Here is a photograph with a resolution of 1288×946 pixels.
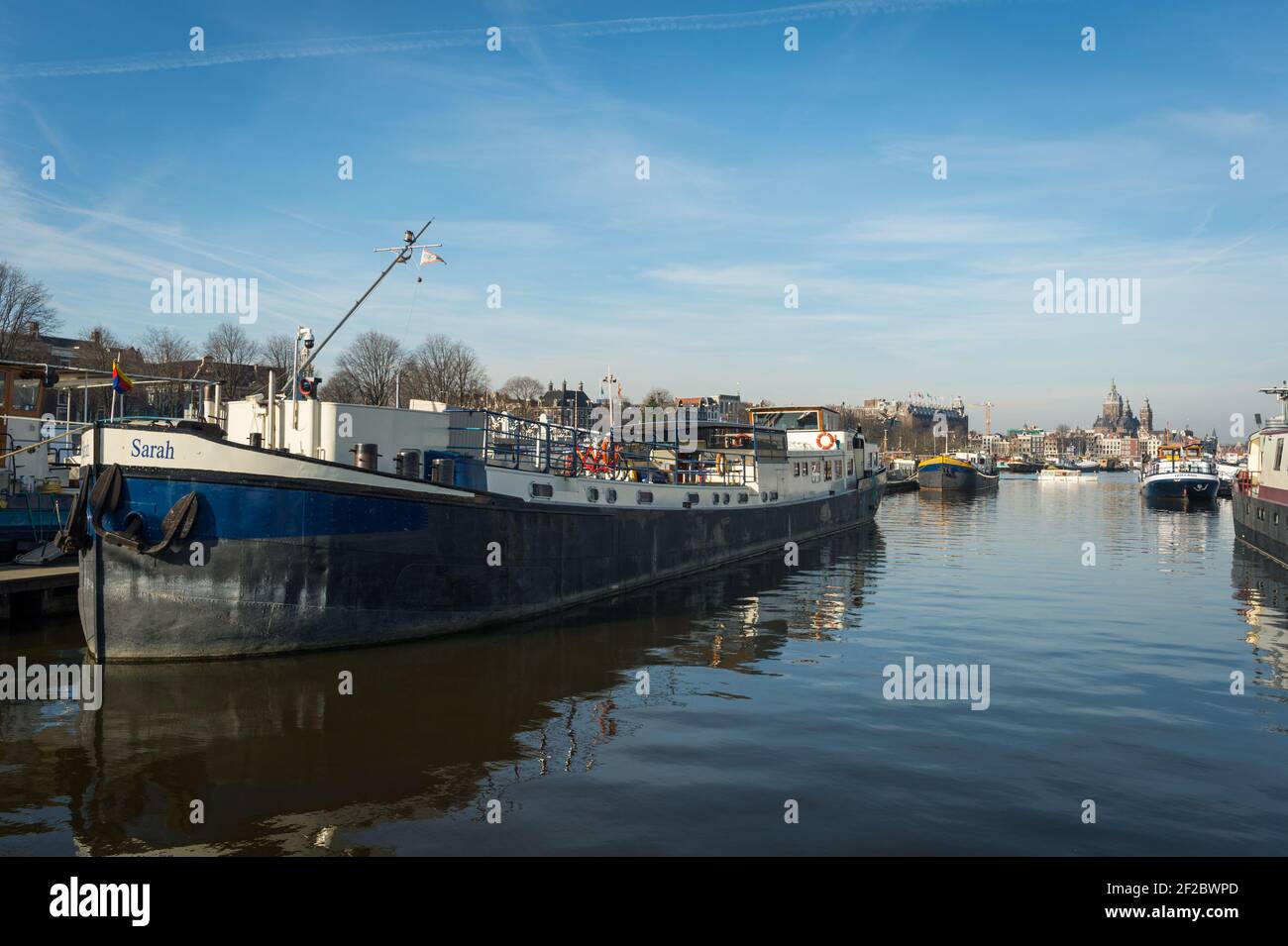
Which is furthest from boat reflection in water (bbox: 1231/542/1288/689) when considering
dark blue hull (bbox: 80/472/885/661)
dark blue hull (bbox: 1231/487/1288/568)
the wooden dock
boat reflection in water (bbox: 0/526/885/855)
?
the wooden dock

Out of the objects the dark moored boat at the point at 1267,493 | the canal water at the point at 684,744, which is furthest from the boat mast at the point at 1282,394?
the canal water at the point at 684,744

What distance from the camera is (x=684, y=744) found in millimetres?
11102

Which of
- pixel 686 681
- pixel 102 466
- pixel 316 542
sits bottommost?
pixel 686 681

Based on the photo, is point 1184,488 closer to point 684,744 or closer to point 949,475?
point 949,475

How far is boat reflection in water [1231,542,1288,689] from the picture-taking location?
1564 cm

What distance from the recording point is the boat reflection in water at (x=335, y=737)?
27.9ft

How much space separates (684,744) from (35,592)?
14.9 meters

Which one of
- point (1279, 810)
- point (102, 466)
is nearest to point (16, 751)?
point (102, 466)

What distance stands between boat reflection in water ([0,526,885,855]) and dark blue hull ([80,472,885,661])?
0.46m

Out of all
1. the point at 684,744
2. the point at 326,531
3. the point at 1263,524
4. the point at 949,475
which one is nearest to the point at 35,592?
the point at 326,531

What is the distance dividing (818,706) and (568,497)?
8849mm
